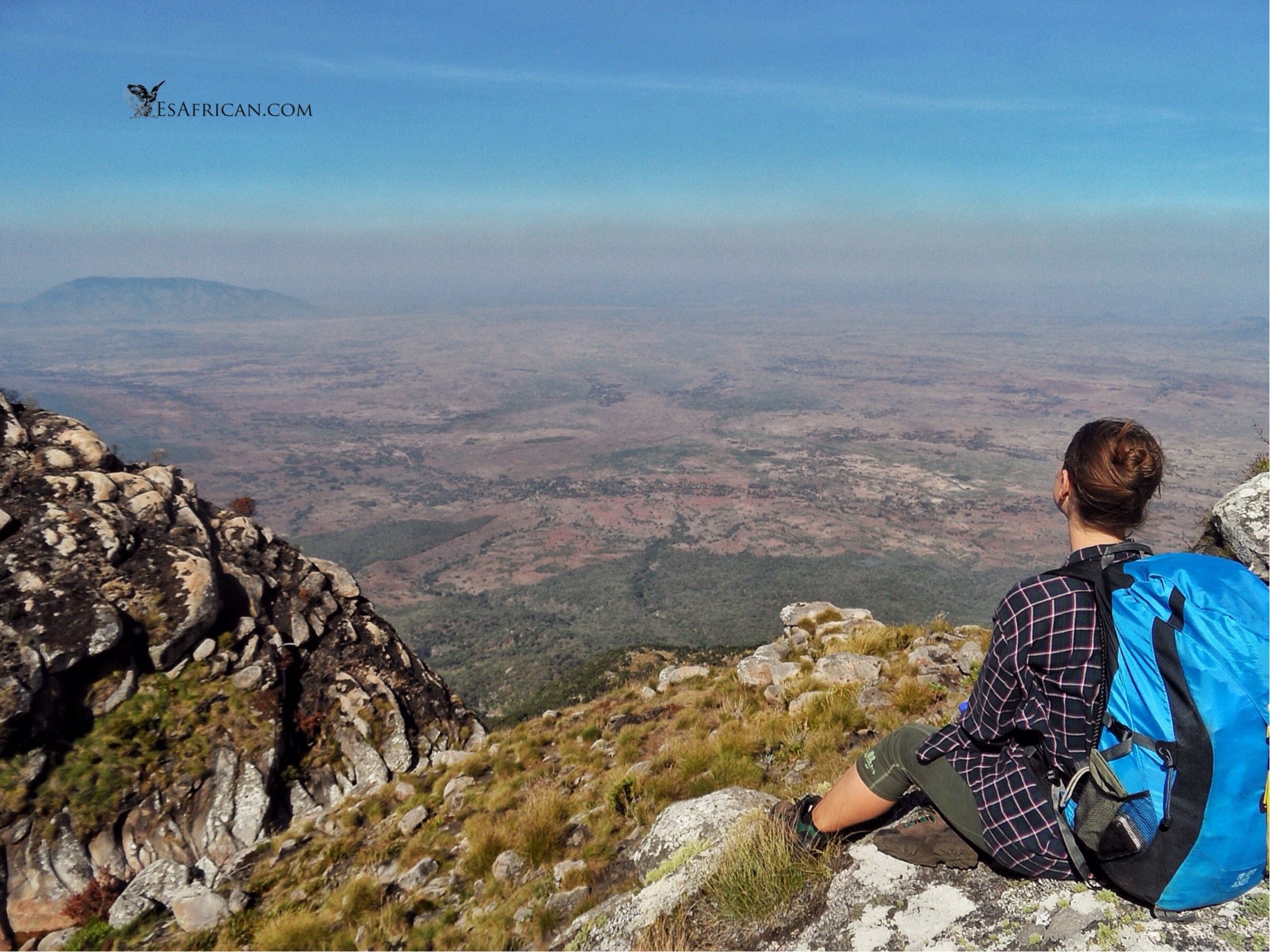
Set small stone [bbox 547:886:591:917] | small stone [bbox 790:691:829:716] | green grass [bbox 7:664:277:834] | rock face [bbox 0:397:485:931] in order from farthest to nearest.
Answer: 1. green grass [bbox 7:664:277:834]
2. rock face [bbox 0:397:485:931]
3. small stone [bbox 790:691:829:716]
4. small stone [bbox 547:886:591:917]

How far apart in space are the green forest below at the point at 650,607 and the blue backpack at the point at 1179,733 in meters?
24.0

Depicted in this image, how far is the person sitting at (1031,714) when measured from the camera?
2.85 metres

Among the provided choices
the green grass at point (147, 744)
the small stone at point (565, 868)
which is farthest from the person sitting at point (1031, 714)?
the green grass at point (147, 744)

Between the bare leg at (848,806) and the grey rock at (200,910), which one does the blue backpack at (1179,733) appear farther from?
the grey rock at (200,910)

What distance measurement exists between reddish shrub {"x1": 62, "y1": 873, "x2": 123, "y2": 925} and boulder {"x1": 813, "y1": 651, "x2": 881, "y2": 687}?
376 inches

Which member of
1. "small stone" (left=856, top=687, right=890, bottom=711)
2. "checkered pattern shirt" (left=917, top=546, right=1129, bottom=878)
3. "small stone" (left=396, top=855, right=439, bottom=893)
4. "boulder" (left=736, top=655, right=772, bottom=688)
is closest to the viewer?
"checkered pattern shirt" (left=917, top=546, right=1129, bottom=878)

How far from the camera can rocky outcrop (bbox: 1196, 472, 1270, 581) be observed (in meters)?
7.89

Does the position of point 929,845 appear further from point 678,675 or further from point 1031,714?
point 678,675

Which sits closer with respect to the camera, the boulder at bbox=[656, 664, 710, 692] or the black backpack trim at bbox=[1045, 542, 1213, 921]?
the black backpack trim at bbox=[1045, 542, 1213, 921]

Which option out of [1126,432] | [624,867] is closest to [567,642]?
[624,867]

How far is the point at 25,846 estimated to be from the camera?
28.8 ft

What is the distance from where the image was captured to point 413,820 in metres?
8.16

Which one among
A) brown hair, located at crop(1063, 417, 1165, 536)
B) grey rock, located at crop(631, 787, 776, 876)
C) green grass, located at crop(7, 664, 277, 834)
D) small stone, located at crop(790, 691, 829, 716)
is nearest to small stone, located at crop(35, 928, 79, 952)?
green grass, located at crop(7, 664, 277, 834)

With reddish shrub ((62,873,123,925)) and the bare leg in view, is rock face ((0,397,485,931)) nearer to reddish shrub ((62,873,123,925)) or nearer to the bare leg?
reddish shrub ((62,873,123,925))
